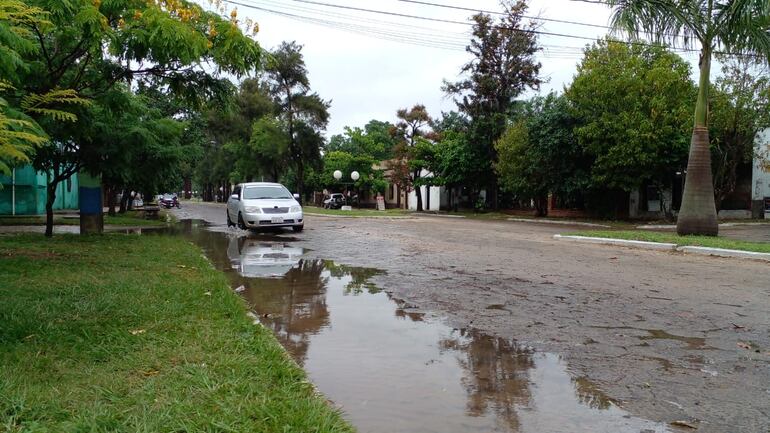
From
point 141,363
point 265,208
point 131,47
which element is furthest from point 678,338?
point 265,208

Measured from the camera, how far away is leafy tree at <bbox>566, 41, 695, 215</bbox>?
78.3 ft

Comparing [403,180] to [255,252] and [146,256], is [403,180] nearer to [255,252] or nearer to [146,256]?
[255,252]

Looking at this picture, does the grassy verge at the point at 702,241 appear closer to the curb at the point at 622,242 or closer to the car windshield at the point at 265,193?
the curb at the point at 622,242

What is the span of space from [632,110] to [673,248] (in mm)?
12700

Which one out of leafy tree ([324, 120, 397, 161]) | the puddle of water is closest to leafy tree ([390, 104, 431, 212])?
leafy tree ([324, 120, 397, 161])

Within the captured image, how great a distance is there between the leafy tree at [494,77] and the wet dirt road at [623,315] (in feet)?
81.0

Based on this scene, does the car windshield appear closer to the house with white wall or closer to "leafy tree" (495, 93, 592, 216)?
"leafy tree" (495, 93, 592, 216)

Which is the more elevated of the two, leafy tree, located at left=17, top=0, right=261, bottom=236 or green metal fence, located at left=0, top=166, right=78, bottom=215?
leafy tree, located at left=17, top=0, right=261, bottom=236

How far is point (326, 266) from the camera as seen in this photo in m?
10.7

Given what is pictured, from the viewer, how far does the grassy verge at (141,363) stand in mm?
3203

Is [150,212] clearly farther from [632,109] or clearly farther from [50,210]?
[632,109]

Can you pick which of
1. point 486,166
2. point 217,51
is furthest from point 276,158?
point 217,51

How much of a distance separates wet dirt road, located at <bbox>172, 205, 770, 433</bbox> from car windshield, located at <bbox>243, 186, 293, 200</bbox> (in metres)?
5.61

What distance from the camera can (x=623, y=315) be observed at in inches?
→ 257
